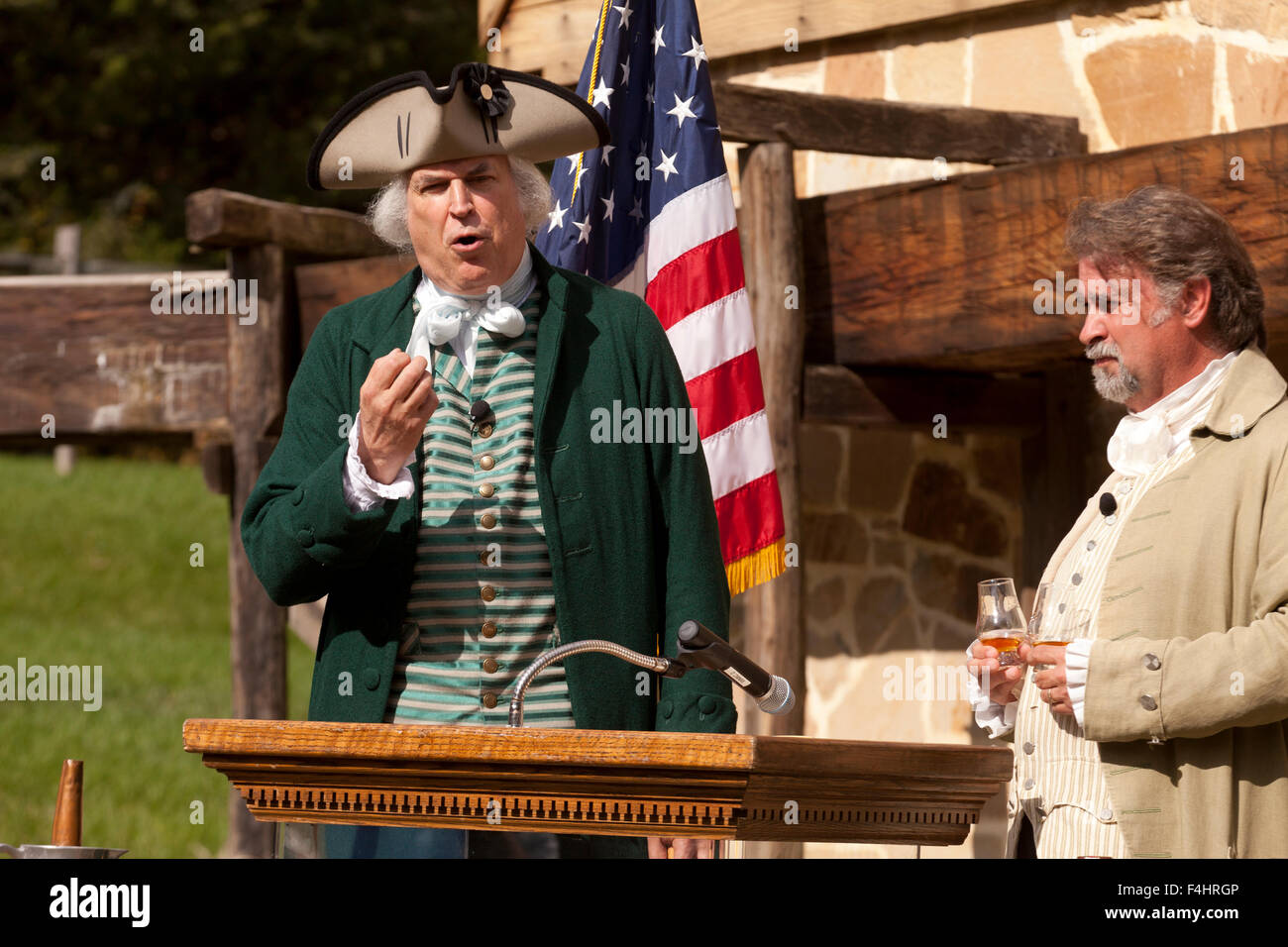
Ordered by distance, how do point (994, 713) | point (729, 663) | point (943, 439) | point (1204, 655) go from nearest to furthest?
1. point (729, 663)
2. point (1204, 655)
3. point (994, 713)
4. point (943, 439)

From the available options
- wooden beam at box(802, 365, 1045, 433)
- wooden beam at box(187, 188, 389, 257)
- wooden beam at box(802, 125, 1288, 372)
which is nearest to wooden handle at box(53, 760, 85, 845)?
wooden beam at box(802, 125, 1288, 372)

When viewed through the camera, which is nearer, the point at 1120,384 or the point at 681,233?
the point at 1120,384

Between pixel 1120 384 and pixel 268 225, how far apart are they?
4.40 metres

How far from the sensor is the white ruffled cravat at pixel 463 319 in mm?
3574

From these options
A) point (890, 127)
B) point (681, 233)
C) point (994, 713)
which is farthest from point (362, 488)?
point (890, 127)

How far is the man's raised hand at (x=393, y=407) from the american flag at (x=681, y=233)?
7.79ft

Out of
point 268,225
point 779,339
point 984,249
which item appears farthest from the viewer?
point 268,225

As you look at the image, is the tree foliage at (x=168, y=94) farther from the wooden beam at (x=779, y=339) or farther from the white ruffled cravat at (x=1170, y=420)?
the white ruffled cravat at (x=1170, y=420)

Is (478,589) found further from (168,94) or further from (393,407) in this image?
(168,94)

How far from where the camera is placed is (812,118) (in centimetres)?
650

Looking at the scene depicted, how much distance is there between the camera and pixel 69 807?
10.2 feet

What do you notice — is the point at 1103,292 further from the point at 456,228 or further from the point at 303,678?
the point at 303,678

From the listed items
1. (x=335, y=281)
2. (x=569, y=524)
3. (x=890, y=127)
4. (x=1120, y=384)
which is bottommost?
(x=569, y=524)
